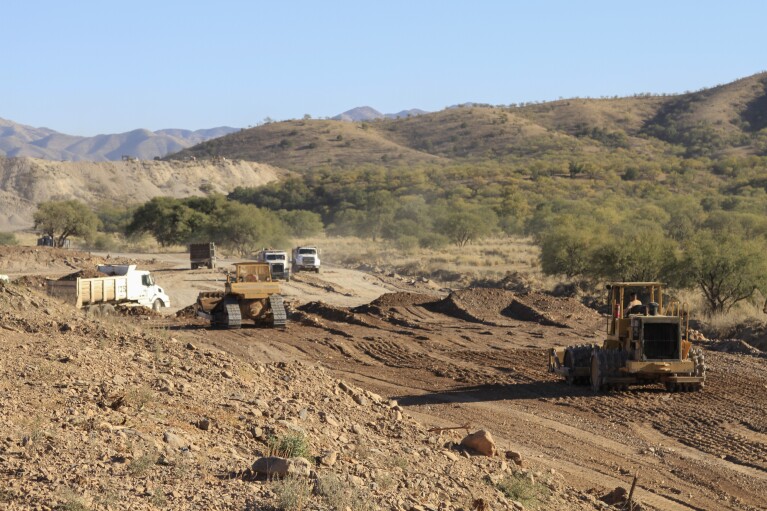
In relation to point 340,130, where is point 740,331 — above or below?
below

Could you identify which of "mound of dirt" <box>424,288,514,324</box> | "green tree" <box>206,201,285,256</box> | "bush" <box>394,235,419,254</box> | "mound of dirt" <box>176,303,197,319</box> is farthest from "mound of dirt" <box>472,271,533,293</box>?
"green tree" <box>206,201,285,256</box>

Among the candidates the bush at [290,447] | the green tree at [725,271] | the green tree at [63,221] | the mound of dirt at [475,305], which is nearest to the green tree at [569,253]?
the green tree at [725,271]

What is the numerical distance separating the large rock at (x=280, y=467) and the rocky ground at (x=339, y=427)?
0.02m

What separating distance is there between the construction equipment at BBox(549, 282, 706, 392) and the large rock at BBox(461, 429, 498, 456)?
665 cm

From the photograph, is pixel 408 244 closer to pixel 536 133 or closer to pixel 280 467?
pixel 280 467

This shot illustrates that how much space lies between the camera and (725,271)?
35.3m

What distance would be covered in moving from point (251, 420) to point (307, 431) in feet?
2.28

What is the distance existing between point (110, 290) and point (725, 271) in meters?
20.9

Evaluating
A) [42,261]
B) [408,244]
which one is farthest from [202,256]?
[408,244]

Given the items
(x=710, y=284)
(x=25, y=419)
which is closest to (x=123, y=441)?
(x=25, y=419)

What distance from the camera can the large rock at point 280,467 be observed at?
30.3ft

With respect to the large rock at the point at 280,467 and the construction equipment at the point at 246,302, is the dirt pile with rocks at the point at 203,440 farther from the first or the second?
the construction equipment at the point at 246,302

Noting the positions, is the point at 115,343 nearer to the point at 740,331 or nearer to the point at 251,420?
the point at 251,420

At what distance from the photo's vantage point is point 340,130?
17762cm
